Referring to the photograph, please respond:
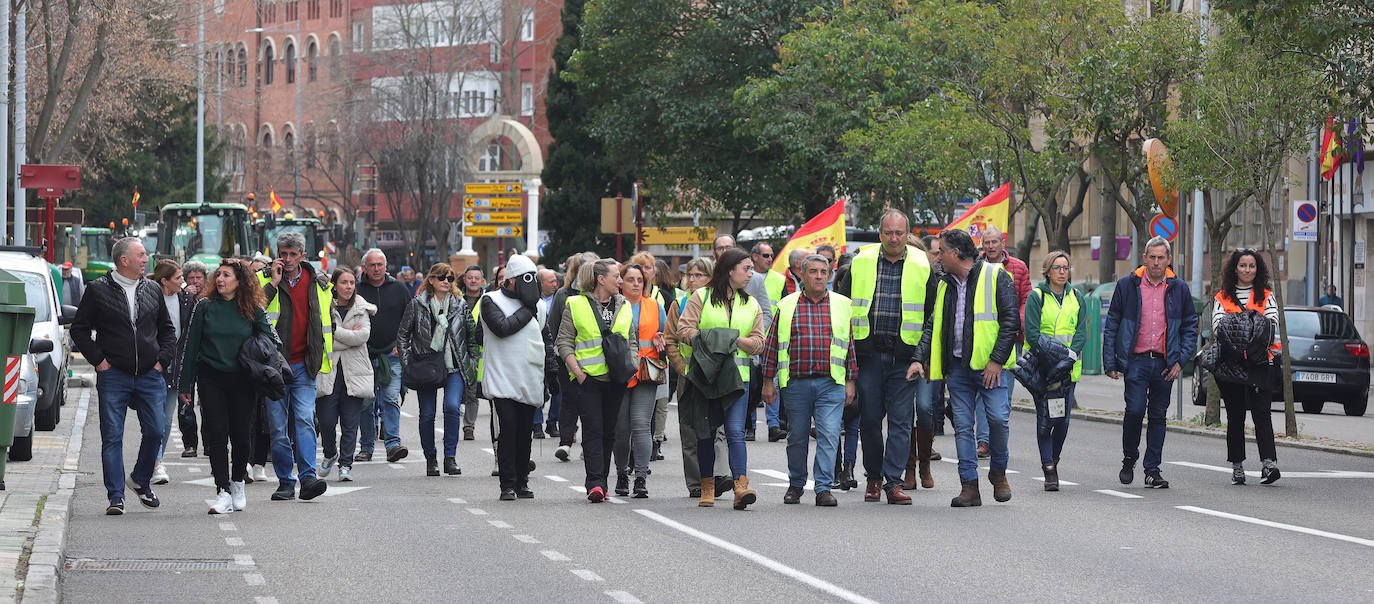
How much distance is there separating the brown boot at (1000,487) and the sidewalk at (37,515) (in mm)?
5740

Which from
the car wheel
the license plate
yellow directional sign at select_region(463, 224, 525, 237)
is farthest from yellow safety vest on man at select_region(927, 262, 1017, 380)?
yellow directional sign at select_region(463, 224, 525, 237)

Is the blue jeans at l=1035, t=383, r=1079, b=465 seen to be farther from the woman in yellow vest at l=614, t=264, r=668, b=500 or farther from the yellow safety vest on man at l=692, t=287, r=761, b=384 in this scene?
the woman in yellow vest at l=614, t=264, r=668, b=500

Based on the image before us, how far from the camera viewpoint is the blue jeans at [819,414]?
13484mm

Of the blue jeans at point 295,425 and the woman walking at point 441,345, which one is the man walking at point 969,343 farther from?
the woman walking at point 441,345

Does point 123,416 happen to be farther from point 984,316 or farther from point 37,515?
point 984,316

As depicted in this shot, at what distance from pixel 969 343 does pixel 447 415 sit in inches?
195

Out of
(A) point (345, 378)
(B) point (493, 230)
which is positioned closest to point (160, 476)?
(A) point (345, 378)

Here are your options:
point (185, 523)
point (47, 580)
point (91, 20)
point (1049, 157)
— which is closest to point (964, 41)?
point (1049, 157)

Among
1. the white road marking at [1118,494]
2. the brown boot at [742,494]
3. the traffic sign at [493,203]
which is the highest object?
the traffic sign at [493,203]

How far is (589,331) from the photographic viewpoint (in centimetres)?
1398

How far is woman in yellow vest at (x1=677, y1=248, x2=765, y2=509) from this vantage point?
13.6 metres

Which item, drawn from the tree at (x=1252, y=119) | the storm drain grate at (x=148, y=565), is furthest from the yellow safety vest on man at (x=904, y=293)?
the tree at (x=1252, y=119)

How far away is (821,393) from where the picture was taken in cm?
1349

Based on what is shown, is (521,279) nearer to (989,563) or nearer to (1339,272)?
(989,563)
